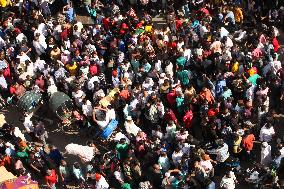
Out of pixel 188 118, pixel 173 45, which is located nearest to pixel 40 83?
pixel 173 45

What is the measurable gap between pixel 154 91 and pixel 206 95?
1.79 metres

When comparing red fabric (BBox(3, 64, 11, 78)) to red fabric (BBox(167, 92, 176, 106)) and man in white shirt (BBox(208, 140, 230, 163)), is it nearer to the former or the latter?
red fabric (BBox(167, 92, 176, 106))

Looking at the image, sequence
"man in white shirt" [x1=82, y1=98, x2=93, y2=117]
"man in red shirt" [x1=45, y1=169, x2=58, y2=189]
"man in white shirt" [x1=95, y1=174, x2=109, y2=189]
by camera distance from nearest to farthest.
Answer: "man in white shirt" [x1=95, y1=174, x2=109, y2=189] < "man in red shirt" [x1=45, y1=169, x2=58, y2=189] < "man in white shirt" [x1=82, y1=98, x2=93, y2=117]

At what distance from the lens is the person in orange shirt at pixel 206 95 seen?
16656mm

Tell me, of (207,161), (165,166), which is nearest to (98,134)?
(165,166)

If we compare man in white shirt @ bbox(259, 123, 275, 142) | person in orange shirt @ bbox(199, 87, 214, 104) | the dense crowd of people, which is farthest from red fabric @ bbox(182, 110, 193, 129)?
man in white shirt @ bbox(259, 123, 275, 142)

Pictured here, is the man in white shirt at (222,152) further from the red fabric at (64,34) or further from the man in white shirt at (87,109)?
the red fabric at (64,34)

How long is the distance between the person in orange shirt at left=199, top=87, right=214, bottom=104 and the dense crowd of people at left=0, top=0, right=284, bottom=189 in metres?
0.03

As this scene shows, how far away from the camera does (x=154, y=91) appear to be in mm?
17453

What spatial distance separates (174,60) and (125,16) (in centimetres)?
308

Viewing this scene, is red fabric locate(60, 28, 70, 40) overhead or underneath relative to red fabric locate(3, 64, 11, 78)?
overhead

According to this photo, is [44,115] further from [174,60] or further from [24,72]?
[174,60]

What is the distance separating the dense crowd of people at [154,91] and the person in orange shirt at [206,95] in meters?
0.03

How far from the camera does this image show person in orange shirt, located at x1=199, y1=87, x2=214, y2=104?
656 inches
